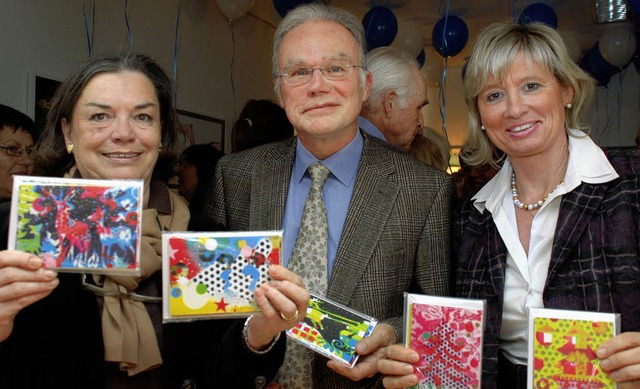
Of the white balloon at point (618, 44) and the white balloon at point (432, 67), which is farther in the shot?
the white balloon at point (432, 67)

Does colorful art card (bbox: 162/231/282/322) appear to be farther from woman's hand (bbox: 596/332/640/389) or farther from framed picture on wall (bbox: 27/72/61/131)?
framed picture on wall (bbox: 27/72/61/131)

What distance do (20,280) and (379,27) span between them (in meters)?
5.41

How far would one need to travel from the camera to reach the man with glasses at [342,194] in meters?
2.36

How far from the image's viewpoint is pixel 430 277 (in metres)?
2.44

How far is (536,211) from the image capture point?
7.88ft

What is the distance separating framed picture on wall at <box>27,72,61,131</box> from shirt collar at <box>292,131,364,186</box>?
2946 millimetres

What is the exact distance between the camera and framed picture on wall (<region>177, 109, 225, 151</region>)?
6.58m

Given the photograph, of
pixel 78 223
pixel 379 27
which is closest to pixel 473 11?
pixel 379 27

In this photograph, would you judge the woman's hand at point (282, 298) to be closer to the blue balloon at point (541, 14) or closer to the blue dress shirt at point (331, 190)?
the blue dress shirt at point (331, 190)

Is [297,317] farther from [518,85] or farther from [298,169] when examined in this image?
[518,85]

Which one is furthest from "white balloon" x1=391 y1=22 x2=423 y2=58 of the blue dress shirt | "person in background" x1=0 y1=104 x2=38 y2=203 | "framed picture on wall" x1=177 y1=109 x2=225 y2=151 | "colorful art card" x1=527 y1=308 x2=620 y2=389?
"colorful art card" x1=527 y1=308 x2=620 y2=389

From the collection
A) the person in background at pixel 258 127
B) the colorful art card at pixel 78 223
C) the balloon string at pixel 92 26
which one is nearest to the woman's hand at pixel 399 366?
the colorful art card at pixel 78 223

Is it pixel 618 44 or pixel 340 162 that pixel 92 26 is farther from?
pixel 618 44

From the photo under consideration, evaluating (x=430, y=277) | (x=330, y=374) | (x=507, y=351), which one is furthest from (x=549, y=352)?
(x=330, y=374)
